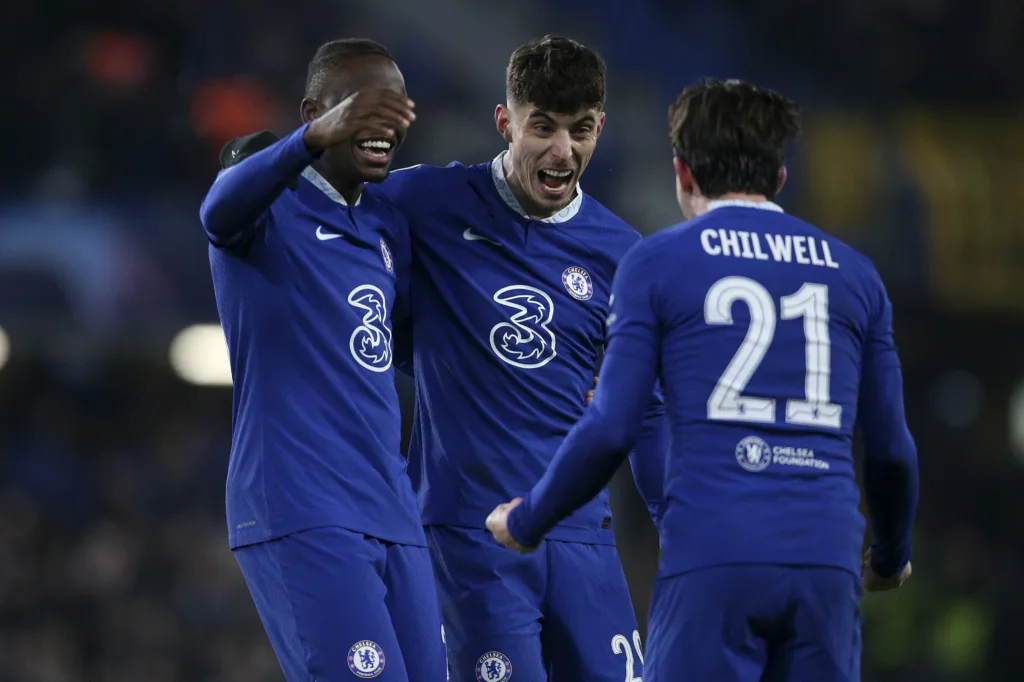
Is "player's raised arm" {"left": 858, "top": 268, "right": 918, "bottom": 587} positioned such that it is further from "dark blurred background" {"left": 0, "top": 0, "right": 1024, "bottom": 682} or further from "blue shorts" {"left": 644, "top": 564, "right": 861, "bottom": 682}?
"dark blurred background" {"left": 0, "top": 0, "right": 1024, "bottom": 682}

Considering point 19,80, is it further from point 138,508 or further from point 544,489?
point 544,489

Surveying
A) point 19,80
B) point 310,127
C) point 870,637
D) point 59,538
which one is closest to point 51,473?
point 59,538

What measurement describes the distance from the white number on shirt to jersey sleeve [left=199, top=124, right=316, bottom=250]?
47.4 inches

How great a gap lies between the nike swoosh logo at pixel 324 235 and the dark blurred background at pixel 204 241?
746 centimetres

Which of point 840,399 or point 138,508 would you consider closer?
point 840,399

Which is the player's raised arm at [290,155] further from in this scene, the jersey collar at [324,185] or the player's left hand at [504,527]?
the player's left hand at [504,527]

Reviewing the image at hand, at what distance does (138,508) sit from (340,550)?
8179 millimetres

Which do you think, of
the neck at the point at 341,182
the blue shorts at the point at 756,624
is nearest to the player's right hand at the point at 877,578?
the blue shorts at the point at 756,624

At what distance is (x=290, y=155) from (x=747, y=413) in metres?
1.40

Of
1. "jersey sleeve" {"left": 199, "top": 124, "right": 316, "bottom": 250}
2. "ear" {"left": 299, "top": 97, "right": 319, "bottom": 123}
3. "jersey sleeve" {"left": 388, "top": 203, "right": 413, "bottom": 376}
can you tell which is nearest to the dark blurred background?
"jersey sleeve" {"left": 388, "top": 203, "right": 413, "bottom": 376}

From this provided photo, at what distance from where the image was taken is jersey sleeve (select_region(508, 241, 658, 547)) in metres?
3.59

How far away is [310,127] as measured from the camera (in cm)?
401

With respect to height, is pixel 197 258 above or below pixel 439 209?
above

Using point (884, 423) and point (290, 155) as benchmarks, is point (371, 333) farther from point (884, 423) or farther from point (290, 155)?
point (884, 423)
